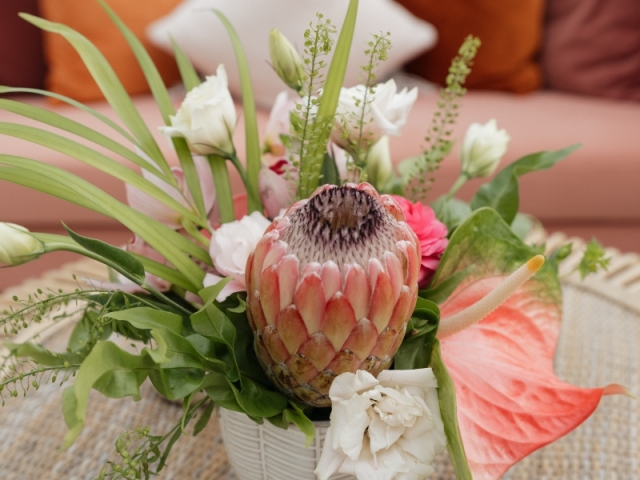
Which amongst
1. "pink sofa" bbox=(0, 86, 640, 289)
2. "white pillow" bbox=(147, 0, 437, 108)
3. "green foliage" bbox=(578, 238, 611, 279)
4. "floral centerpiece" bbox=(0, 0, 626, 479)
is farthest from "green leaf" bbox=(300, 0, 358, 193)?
"white pillow" bbox=(147, 0, 437, 108)

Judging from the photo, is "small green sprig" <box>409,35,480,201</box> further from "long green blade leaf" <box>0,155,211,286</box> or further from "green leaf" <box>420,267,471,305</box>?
"long green blade leaf" <box>0,155,211,286</box>

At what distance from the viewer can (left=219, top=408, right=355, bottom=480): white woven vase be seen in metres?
0.47

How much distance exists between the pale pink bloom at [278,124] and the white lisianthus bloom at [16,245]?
0.77 ft

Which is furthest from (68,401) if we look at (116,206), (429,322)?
(429,322)

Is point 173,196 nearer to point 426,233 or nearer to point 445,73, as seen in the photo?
point 426,233

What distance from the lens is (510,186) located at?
1.87 ft

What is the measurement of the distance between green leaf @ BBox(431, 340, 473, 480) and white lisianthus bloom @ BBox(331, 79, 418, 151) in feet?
0.57

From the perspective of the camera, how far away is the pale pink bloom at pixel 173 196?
1.66 feet

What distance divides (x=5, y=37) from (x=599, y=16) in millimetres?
1400

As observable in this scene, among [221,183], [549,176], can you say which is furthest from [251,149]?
[549,176]

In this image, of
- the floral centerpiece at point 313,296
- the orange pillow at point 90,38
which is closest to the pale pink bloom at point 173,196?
the floral centerpiece at point 313,296

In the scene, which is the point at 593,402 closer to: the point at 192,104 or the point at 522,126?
the point at 192,104

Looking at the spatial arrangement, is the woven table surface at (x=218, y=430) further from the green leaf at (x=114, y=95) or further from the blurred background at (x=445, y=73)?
the blurred background at (x=445, y=73)

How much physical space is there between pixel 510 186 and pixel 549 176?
82 cm
